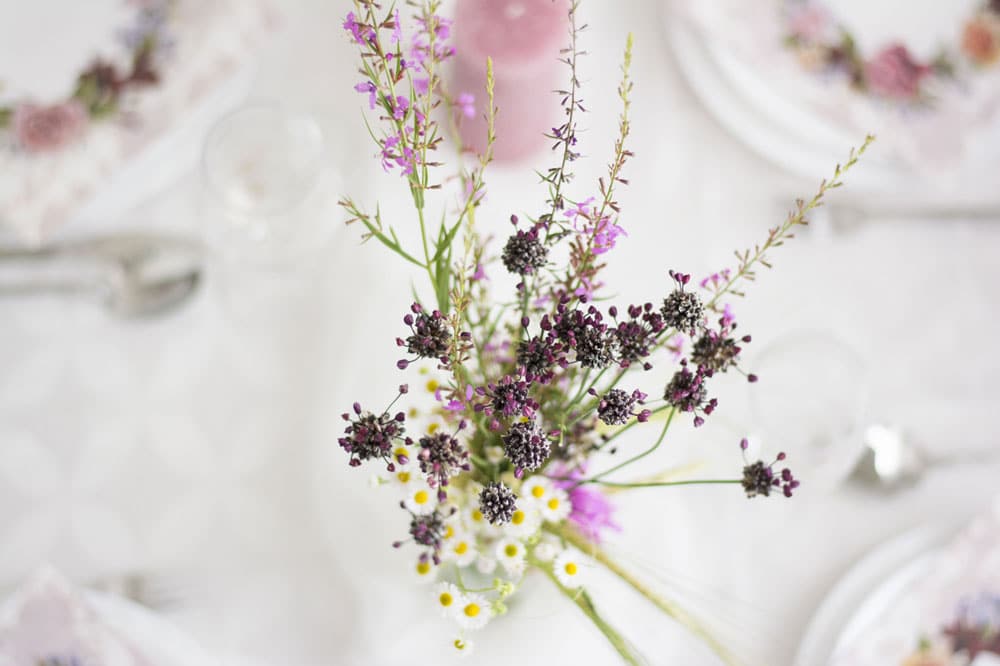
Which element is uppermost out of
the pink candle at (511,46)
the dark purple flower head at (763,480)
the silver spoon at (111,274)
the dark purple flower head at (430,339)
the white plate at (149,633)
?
the silver spoon at (111,274)

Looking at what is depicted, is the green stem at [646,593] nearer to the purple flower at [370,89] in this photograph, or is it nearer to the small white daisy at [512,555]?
the small white daisy at [512,555]

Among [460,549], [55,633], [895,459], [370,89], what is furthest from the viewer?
[895,459]

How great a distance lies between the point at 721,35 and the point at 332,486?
48 centimetres

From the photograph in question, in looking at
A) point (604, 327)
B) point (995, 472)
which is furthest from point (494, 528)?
point (995, 472)

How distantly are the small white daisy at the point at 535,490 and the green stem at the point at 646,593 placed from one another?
37mm

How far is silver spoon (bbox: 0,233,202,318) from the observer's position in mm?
716

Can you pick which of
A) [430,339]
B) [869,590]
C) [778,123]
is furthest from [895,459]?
[430,339]

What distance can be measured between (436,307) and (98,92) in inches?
13.5

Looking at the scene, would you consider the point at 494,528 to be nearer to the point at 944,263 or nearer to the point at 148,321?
the point at 148,321

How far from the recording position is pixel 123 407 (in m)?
0.72

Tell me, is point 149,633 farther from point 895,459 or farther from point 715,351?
point 895,459

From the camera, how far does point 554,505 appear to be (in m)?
0.46

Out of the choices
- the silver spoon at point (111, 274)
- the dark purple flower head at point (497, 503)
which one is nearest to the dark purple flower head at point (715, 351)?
the dark purple flower head at point (497, 503)

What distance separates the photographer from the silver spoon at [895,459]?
70 cm
